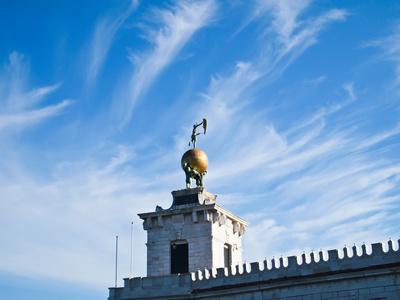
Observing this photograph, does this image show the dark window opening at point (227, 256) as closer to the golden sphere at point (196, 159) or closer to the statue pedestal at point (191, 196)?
the statue pedestal at point (191, 196)

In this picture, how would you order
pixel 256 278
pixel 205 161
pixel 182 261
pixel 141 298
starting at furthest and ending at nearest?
pixel 205 161
pixel 182 261
pixel 141 298
pixel 256 278

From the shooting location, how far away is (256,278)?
35.9 m

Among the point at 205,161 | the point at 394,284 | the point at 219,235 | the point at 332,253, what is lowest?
the point at 394,284

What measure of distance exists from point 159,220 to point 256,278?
10.2 m

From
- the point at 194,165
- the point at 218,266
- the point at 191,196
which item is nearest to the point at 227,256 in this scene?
the point at 218,266

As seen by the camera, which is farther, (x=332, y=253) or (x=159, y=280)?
(x=159, y=280)

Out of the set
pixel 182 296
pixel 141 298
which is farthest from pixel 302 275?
pixel 141 298

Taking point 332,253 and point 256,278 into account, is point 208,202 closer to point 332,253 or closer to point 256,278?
point 256,278

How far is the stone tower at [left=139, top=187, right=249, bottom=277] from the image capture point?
4203 centimetres

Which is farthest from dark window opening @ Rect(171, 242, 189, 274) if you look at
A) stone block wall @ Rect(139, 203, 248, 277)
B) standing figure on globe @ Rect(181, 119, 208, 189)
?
standing figure on globe @ Rect(181, 119, 208, 189)

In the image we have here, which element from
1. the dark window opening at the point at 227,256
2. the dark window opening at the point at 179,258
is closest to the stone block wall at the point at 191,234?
the dark window opening at the point at 227,256

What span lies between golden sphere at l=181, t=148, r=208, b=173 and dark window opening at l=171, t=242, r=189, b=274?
19.5 feet

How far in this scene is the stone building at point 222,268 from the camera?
3169 cm

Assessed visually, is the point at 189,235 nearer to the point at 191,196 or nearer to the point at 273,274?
the point at 191,196
